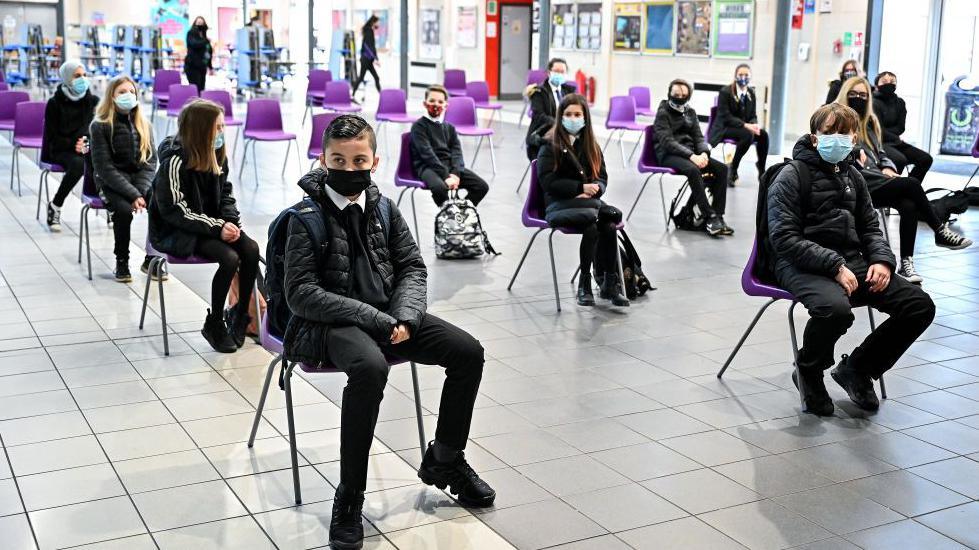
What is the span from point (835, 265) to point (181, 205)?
3164 mm

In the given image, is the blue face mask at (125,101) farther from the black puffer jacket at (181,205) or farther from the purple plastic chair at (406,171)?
the purple plastic chair at (406,171)

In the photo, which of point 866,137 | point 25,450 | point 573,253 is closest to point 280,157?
point 573,253

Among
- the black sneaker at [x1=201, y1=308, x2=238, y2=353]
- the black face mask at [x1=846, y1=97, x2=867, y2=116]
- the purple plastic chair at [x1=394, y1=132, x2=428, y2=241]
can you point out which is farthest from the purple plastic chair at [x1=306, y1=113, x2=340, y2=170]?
the black face mask at [x1=846, y1=97, x2=867, y2=116]

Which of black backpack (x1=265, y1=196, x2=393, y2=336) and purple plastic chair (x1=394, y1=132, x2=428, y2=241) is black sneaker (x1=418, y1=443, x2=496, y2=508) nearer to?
black backpack (x1=265, y1=196, x2=393, y2=336)

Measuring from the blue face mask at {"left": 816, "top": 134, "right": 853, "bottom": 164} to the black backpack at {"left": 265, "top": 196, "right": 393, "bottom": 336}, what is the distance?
2055 mm

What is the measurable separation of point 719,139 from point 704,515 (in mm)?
7696

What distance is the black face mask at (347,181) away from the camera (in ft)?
12.3

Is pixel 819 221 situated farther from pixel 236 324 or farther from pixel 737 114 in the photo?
pixel 737 114

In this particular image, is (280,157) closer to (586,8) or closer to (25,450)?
(586,8)

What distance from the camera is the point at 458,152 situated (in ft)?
27.2

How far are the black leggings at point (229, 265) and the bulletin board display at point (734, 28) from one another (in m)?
10.9

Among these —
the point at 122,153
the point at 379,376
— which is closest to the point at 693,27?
the point at 122,153

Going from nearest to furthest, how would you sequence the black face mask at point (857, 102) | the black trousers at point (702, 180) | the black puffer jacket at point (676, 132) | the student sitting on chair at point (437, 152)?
1. the black face mask at point (857, 102)
2. the student sitting on chair at point (437, 152)
3. the black trousers at point (702, 180)
4. the black puffer jacket at point (676, 132)

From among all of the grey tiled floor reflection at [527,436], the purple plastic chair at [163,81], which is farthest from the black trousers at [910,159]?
the purple plastic chair at [163,81]
